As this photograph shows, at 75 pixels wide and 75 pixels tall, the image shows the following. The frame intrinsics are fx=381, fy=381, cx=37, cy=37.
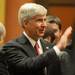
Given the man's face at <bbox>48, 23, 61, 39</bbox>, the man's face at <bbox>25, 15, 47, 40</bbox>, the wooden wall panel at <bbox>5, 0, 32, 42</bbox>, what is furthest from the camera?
the wooden wall panel at <bbox>5, 0, 32, 42</bbox>


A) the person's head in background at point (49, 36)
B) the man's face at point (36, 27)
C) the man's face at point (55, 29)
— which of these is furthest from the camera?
the man's face at point (55, 29)

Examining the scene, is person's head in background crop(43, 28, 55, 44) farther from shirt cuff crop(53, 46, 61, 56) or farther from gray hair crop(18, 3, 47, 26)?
shirt cuff crop(53, 46, 61, 56)

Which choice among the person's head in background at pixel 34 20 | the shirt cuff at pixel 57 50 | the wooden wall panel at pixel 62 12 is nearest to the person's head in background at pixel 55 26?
the person's head in background at pixel 34 20

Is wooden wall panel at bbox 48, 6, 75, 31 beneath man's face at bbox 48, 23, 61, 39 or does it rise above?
beneath

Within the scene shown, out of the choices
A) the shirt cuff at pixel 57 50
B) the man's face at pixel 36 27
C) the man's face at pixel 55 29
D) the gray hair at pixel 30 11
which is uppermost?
the gray hair at pixel 30 11

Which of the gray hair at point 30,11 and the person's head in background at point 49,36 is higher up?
the gray hair at point 30,11

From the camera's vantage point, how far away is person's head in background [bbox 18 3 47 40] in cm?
271

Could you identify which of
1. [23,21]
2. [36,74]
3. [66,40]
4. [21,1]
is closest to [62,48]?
[66,40]

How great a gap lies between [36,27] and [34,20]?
0.17 feet

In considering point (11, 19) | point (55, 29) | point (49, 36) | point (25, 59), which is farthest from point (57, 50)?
point (11, 19)

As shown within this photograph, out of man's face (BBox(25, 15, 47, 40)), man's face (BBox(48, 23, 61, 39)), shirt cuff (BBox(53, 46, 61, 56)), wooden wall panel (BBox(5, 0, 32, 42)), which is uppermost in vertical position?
man's face (BBox(25, 15, 47, 40))

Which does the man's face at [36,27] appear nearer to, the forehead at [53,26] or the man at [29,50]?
the man at [29,50]

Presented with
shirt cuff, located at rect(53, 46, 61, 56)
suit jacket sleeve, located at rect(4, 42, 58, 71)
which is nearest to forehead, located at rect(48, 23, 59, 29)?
suit jacket sleeve, located at rect(4, 42, 58, 71)

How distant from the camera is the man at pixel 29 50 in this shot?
2453 millimetres
